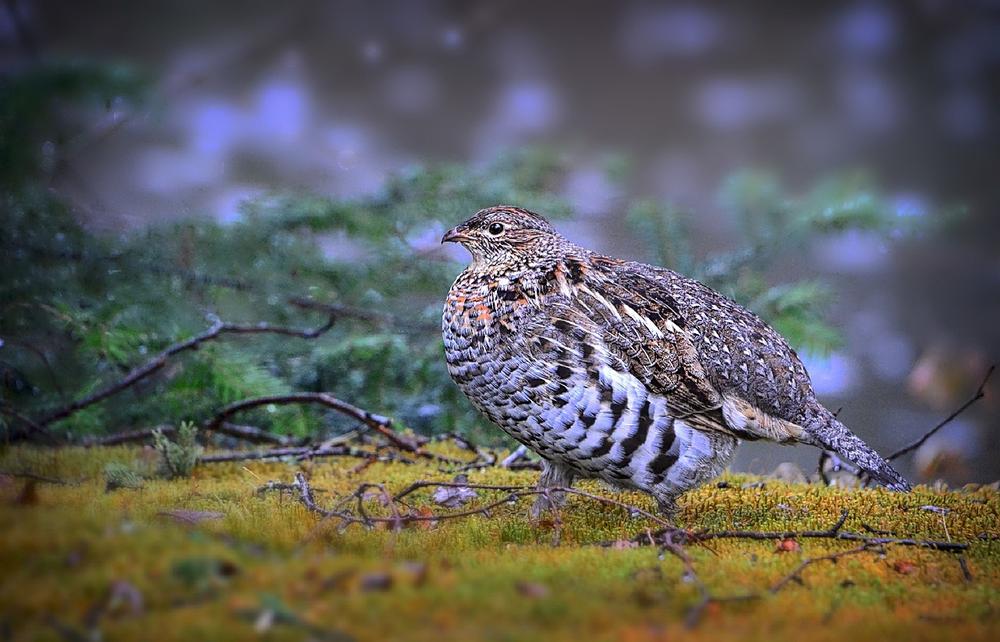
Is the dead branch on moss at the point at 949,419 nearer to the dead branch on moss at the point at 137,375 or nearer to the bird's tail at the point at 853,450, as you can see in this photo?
the bird's tail at the point at 853,450

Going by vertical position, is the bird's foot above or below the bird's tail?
below

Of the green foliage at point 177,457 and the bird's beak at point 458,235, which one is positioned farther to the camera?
the bird's beak at point 458,235

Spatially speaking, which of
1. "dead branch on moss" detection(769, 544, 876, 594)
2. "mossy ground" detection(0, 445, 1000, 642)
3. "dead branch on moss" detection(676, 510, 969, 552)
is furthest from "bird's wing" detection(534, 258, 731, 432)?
"dead branch on moss" detection(769, 544, 876, 594)

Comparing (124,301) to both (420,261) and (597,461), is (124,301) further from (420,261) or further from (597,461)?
(597,461)

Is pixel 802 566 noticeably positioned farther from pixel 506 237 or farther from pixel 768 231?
pixel 768 231

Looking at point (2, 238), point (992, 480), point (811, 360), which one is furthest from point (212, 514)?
point (992, 480)

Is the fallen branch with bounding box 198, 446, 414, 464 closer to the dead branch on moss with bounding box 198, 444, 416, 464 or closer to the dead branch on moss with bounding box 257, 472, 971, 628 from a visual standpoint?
the dead branch on moss with bounding box 198, 444, 416, 464

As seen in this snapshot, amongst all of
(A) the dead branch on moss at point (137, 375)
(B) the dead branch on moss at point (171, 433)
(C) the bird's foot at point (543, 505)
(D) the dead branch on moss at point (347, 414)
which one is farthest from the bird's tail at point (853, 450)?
(B) the dead branch on moss at point (171, 433)

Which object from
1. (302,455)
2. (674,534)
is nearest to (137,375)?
(302,455)
